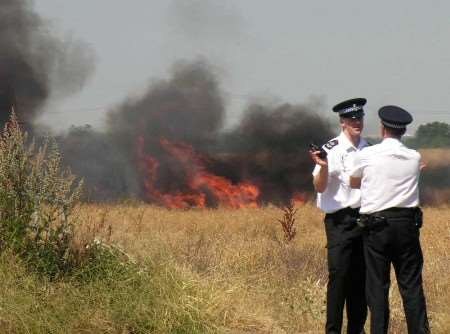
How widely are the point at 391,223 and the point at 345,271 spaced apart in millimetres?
630

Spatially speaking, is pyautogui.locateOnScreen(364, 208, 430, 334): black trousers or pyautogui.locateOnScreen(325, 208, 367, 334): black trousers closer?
pyautogui.locateOnScreen(364, 208, 430, 334): black trousers

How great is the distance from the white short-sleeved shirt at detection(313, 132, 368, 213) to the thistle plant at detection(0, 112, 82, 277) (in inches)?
86.5

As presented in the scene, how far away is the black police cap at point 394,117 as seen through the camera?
18.5ft

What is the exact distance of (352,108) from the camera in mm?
5996

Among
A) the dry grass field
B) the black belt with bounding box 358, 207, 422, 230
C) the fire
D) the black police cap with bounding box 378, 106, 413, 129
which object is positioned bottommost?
the dry grass field

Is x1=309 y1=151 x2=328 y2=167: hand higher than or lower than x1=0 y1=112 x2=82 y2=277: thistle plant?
higher

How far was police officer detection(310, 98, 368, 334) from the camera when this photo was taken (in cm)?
588

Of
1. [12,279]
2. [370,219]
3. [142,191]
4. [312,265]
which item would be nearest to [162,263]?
[12,279]

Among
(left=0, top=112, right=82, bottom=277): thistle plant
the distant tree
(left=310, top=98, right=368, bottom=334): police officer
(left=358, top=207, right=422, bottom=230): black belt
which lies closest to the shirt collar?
(left=310, top=98, right=368, bottom=334): police officer

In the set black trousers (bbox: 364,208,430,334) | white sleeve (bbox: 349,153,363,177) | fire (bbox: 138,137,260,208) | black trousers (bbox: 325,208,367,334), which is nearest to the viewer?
black trousers (bbox: 364,208,430,334)

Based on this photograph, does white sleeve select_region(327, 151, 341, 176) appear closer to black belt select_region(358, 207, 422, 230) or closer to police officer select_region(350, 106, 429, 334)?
police officer select_region(350, 106, 429, 334)

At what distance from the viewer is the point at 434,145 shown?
43.2 m

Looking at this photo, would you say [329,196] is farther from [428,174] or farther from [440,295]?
[428,174]

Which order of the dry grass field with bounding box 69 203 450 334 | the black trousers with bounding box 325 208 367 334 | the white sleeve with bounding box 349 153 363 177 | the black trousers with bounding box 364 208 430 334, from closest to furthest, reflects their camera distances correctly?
the black trousers with bounding box 364 208 430 334 < the white sleeve with bounding box 349 153 363 177 < the black trousers with bounding box 325 208 367 334 < the dry grass field with bounding box 69 203 450 334
